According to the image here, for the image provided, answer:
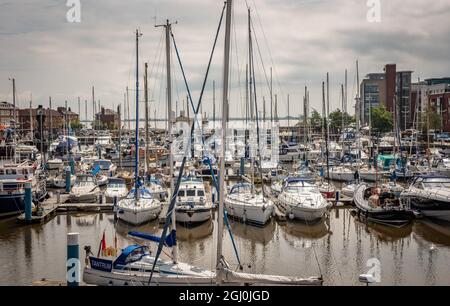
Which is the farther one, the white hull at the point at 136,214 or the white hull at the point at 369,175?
the white hull at the point at 369,175

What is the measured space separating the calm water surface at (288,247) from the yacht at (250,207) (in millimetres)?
547

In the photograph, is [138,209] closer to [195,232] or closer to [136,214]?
[136,214]

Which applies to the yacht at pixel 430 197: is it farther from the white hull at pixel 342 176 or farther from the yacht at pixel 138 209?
the yacht at pixel 138 209

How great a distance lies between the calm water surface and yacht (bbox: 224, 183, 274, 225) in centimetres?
55

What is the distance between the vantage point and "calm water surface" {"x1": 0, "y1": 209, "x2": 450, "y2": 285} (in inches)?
818

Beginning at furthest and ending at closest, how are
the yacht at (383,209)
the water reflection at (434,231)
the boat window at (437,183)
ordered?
1. the boat window at (437,183)
2. the yacht at (383,209)
3. the water reflection at (434,231)

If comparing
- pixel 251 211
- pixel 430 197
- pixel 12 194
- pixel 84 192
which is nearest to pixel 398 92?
pixel 430 197

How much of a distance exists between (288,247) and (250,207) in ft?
14.1

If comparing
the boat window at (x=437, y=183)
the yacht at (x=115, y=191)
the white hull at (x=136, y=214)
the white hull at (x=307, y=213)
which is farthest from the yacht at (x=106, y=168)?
the boat window at (x=437, y=183)

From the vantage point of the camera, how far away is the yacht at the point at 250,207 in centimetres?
2828

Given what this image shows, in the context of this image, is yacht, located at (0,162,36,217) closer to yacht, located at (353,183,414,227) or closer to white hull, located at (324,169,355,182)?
yacht, located at (353,183,414,227)
